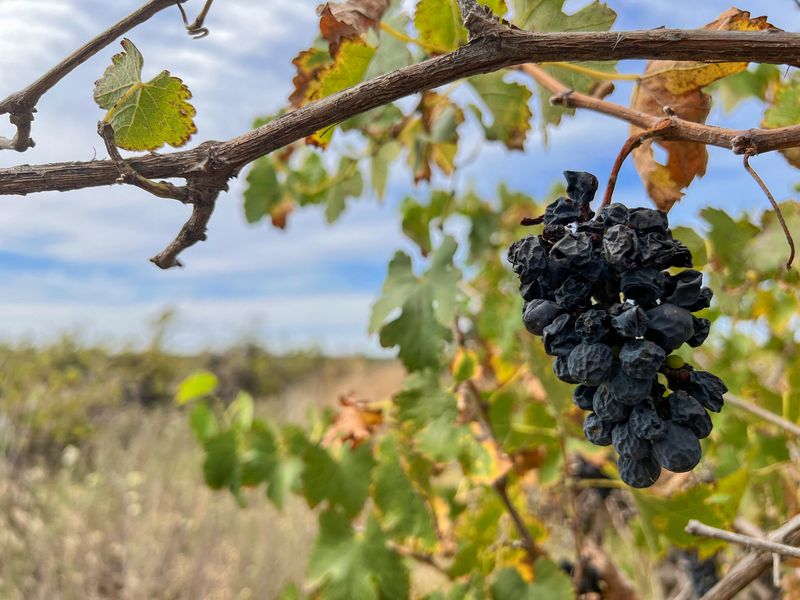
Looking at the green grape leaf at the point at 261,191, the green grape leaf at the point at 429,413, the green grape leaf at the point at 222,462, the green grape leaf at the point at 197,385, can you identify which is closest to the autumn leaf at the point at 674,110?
the green grape leaf at the point at 429,413

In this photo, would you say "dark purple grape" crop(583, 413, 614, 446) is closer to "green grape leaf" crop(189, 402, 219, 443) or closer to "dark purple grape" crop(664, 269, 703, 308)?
"dark purple grape" crop(664, 269, 703, 308)

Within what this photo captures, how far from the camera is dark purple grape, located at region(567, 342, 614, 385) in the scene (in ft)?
1.58

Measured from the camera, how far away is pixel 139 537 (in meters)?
3.06

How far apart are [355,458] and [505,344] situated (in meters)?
0.35

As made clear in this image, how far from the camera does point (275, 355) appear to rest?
8.74m

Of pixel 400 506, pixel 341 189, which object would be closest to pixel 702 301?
pixel 400 506

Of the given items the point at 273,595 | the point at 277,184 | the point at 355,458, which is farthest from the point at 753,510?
the point at 273,595

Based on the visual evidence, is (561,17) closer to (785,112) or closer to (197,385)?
(785,112)

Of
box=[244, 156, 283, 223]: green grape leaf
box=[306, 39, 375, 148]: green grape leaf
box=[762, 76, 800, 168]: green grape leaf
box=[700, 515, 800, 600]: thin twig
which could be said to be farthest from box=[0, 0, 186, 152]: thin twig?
box=[244, 156, 283, 223]: green grape leaf

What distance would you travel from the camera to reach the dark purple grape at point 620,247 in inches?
19.0

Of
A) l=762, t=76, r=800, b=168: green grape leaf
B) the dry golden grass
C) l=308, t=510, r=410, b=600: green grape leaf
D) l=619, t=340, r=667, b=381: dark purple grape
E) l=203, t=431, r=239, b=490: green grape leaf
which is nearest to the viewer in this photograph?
l=619, t=340, r=667, b=381: dark purple grape

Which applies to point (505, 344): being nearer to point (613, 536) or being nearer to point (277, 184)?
point (277, 184)

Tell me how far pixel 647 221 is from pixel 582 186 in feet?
0.19

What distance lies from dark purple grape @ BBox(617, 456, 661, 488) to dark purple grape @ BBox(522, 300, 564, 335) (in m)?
0.11
